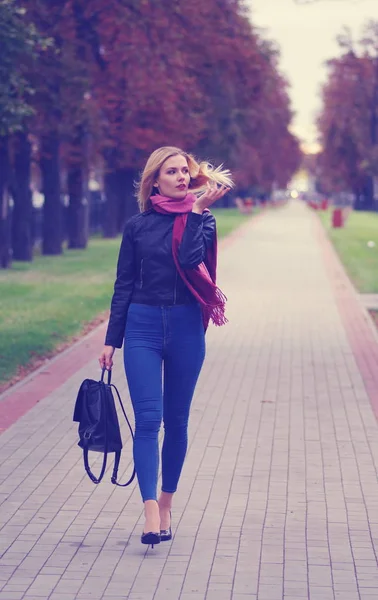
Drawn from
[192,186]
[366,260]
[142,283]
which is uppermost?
[192,186]

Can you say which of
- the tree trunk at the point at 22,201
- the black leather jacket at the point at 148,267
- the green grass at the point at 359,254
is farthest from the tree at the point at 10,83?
the black leather jacket at the point at 148,267

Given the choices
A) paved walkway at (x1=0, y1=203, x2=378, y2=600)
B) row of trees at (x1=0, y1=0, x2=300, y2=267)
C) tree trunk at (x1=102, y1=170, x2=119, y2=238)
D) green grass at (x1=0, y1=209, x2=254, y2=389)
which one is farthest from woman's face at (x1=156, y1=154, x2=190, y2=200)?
tree trunk at (x1=102, y1=170, x2=119, y2=238)

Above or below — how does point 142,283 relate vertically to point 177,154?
below

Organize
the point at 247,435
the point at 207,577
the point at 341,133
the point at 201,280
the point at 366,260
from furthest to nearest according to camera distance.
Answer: the point at 341,133, the point at 366,260, the point at 247,435, the point at 201,280, the point at 207,577

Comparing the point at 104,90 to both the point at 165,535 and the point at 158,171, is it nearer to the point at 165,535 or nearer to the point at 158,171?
the point at 158,171

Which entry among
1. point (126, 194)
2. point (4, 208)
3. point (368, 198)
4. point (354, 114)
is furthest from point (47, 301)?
point (368, 198)

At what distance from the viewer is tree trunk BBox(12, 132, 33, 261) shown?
2831 cm

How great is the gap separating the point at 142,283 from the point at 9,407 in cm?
444

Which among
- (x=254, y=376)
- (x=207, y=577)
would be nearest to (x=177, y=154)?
(x=207, y=577)

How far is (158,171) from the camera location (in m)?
5.88

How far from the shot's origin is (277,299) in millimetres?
20516

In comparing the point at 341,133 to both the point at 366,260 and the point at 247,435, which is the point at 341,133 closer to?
the point at 366,260

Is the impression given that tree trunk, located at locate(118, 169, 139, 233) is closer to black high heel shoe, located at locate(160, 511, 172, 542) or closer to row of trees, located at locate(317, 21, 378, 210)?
black high heel shoe, located at locate(160, 511, 172, 542)

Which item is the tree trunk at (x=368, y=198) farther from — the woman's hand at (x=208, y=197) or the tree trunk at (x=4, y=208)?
the woman's hand at (x=208, y=197)
